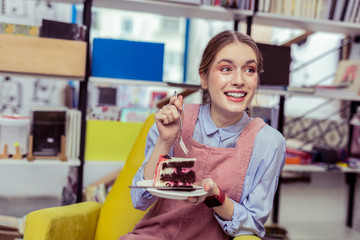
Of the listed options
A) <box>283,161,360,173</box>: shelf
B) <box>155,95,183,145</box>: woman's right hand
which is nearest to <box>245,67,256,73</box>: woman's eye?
<box>155,95,183,145</box>: woman's right hand

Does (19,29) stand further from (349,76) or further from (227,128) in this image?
(349,76)

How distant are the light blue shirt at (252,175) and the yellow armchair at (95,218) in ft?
0.19

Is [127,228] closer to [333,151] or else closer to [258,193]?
[258,193]

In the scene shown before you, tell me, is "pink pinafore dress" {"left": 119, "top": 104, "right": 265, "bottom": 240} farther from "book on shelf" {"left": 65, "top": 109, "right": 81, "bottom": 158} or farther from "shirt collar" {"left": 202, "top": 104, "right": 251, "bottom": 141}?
"book on shelf" {"left": 65, "top": 109, "right": 81, "bottom": 158}

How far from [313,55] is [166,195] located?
364 cm

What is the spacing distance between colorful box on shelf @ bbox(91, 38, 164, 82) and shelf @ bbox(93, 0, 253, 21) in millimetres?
237

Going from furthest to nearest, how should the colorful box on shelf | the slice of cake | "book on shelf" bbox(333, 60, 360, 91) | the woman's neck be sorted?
1. "book on shelf" bbox(333, 60, 360, 91)
2. the colorful box on shelf
3. the woman's neck
4. the slice of cake

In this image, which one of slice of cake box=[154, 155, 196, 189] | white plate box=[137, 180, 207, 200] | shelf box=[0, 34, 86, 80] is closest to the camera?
white plate box=[137, 180, 207, 200]

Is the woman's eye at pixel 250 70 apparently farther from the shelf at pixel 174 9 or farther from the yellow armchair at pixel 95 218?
the shelf at pixel 174 9

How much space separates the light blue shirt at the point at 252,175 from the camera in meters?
1.26

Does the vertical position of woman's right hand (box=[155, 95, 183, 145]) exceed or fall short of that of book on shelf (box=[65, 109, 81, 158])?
it exceeds it

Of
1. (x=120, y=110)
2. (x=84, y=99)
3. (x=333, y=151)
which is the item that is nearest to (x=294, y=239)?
(x=333, y=151)

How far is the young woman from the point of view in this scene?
1280 mm

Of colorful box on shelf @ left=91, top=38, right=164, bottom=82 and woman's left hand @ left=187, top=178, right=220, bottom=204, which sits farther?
colorful box on shelf @ left=91, top=38, right=164, bottom=82
